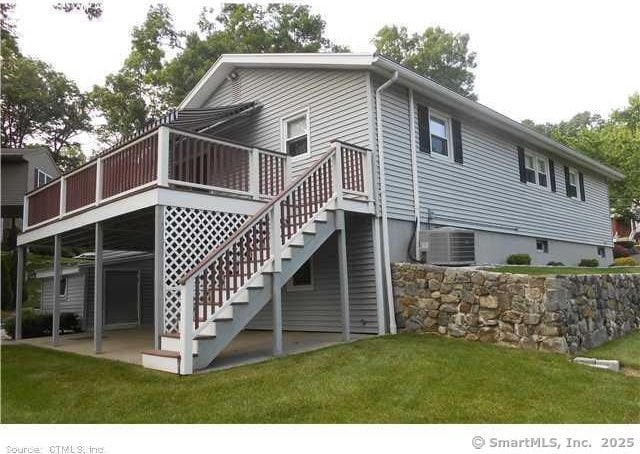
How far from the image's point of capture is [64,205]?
30.5 ft

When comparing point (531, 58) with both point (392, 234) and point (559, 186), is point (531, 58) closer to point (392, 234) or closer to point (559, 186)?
point (392, 234)

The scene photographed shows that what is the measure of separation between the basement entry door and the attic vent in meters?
5.98

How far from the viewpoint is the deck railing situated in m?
7.04

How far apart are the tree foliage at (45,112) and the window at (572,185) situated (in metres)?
28.6

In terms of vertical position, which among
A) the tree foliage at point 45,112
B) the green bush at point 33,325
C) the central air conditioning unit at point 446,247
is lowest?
the green bush at point 33,325

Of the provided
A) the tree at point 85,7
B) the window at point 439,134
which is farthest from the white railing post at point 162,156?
the window at point 439,134

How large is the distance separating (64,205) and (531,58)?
824cm

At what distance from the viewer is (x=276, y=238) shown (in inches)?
263

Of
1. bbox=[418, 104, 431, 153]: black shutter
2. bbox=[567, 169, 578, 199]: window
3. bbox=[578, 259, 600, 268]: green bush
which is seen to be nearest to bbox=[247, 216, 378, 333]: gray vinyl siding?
bbox=[418, 104, 431, 153]: black shutter

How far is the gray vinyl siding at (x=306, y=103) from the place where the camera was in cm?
884

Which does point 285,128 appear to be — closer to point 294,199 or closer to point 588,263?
point 294,199

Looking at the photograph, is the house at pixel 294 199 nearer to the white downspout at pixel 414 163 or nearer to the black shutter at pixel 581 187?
the white downspout at pixel 414 163

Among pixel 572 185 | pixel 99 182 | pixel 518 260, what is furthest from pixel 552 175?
pixel 99 182

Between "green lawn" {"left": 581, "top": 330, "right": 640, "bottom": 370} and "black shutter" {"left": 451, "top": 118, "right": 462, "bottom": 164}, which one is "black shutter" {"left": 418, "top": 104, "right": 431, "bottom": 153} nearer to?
"black shutter" {"left": 451, "top": 118, "right": 462, "bottom": 164}
